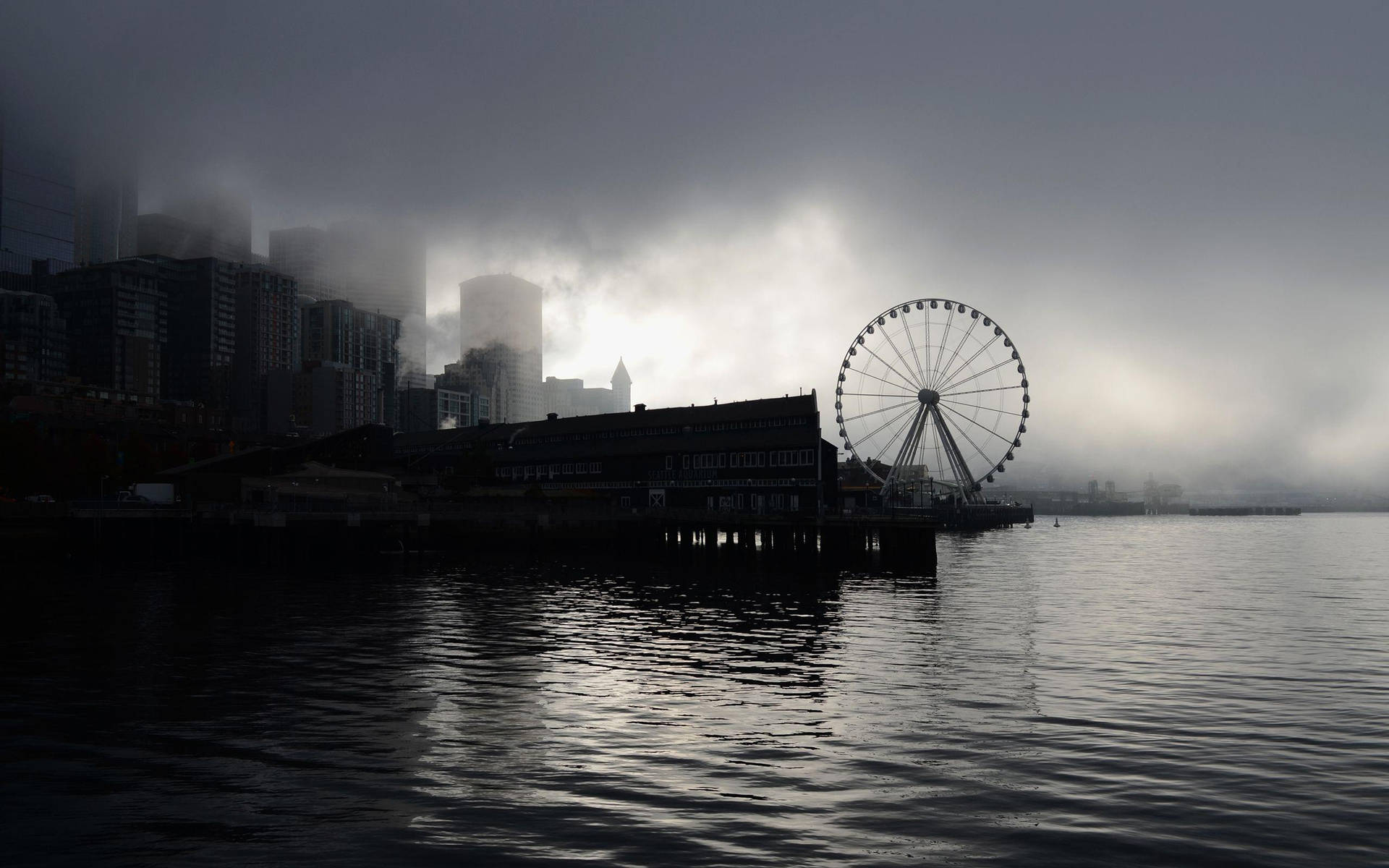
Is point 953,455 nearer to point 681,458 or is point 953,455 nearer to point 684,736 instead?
point 681,458

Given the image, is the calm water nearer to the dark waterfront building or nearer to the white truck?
the white truck

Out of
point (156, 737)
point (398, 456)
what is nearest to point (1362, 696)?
point (156, 737)

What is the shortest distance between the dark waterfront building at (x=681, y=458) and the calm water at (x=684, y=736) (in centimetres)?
5052

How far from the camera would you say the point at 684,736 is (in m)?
22.4

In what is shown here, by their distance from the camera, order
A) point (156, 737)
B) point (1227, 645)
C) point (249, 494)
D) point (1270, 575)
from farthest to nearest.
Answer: point (249, 494) → point (1270, 575) → point (1227, 645) → point (156, 737)

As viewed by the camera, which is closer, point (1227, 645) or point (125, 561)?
point (1227, 645)

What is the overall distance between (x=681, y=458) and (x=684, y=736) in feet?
277

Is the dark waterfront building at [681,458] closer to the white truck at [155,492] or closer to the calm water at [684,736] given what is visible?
the white truck at [155,492]

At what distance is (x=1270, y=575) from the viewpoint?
75188mm

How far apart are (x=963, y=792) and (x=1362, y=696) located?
16887 mm

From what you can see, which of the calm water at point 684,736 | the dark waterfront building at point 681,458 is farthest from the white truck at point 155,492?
the calm water at point 684,736

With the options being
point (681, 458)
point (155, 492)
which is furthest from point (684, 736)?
point (155, 492)

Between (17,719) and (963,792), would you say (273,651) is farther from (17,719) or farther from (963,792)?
(963,792)

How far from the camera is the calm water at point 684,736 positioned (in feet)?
52.0
